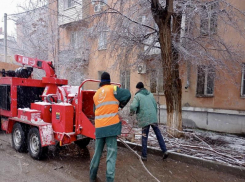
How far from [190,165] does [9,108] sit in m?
5.15

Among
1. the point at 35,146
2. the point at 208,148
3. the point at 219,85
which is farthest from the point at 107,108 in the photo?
the point at 219,85

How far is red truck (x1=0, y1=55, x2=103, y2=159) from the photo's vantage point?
14.9 ft

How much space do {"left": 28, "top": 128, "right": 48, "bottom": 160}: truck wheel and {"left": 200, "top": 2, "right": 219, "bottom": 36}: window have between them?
565 cm

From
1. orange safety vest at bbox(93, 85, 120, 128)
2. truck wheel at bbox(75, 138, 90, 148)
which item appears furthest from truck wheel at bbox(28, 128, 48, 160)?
orange safety vest at bbox(93, 85, 120, 128)

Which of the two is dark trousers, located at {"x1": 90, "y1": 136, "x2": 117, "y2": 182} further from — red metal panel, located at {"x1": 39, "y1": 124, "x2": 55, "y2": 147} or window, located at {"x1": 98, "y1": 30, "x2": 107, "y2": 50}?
window, located at {"x1": 98, "y1": 30, "x2": 107, "y2": 50}

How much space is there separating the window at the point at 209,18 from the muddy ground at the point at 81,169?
4229 mm

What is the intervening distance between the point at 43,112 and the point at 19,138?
3.99ft

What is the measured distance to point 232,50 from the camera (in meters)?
6.54

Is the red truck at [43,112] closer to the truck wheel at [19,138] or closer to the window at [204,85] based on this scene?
the truck wheel at [19,138]

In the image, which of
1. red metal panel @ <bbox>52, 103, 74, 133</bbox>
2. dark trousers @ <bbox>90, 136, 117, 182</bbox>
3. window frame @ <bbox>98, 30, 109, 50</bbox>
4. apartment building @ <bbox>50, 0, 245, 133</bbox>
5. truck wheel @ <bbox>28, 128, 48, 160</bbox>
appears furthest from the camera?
window frame @ <bbox>98, 30, 109, 50</bbox>

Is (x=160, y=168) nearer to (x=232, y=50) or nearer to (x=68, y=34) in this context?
(x=232, y=50)

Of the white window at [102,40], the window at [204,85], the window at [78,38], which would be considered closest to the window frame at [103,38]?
the white window at [102,40]

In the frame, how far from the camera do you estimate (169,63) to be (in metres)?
6.00

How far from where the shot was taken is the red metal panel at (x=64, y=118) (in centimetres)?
450
